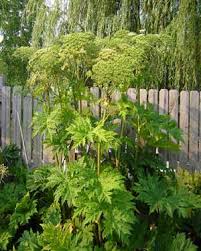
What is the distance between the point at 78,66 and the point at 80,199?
40.1 inches

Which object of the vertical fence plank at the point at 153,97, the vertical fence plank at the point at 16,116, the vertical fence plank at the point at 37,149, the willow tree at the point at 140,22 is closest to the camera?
the vertical fence plank at the point at 153,97

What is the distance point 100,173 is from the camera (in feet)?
9.86

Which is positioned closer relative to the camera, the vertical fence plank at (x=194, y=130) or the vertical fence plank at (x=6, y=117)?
the vertical fence plank at (x=194, y=130)

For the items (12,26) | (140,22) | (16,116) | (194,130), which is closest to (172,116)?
(194,130)

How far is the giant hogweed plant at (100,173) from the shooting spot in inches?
112

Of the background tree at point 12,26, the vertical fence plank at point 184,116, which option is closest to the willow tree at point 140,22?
the vertical fence plank at point 184,116

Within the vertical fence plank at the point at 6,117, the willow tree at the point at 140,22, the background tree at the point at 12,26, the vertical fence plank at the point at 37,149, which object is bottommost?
the vertical fence plank at the point at 37,149

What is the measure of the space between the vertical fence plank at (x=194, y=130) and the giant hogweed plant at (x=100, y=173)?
2.00m

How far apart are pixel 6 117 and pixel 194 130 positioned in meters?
2.41

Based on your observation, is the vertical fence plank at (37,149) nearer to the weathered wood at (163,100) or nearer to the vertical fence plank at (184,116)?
the weathered wood at (163,100)

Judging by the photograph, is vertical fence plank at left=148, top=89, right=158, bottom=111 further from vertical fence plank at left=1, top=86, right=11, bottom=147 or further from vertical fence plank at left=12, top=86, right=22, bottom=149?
vertical fence plank at left=1, top=86, right=11, bottom=147

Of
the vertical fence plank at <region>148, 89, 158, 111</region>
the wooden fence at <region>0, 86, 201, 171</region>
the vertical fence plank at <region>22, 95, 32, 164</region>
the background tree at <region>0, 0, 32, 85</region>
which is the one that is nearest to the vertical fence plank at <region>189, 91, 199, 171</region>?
the wooden fence at <region>0, 86, 201, 171</region>

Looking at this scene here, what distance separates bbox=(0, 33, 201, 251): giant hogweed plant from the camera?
2846 millimetres

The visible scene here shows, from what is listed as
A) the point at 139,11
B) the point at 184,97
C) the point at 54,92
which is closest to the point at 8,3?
the point at 139,11
